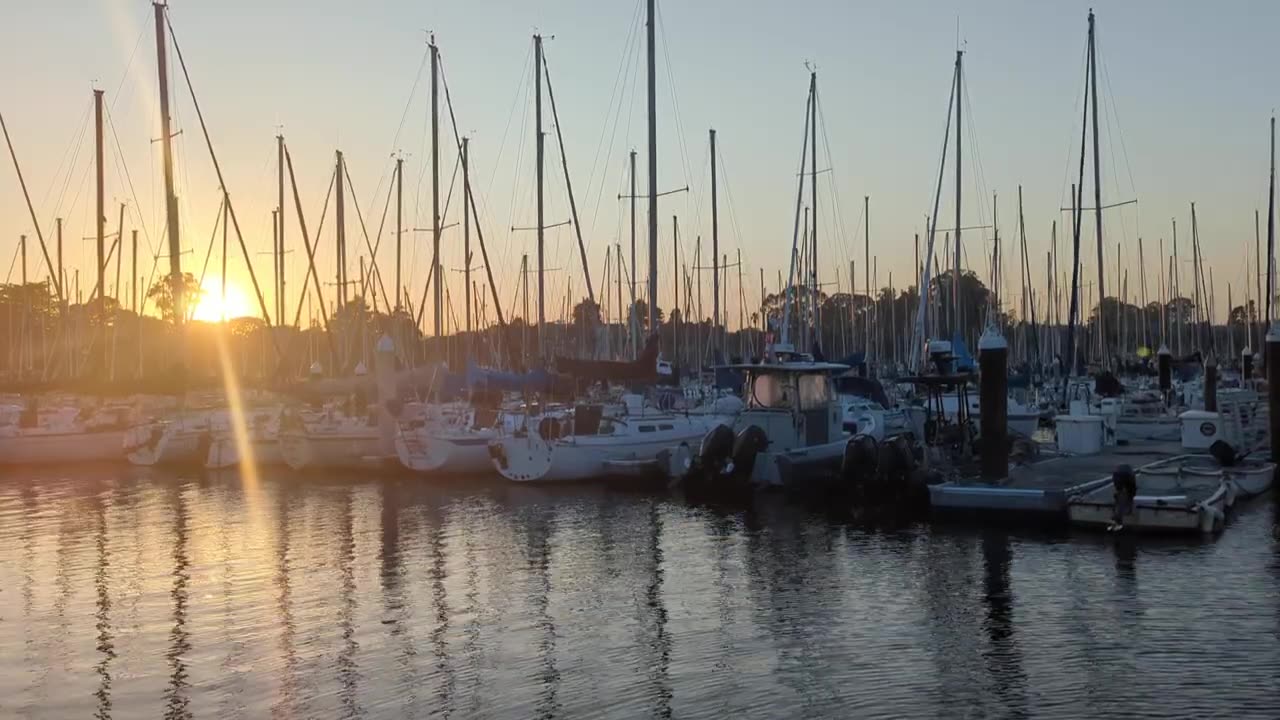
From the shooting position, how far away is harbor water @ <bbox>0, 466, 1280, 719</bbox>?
14.5 meters

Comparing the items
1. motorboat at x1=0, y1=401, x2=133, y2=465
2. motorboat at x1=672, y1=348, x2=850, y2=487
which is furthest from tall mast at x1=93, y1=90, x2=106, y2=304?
motorboat at x1=672, y1=348, x2=850, y2=487

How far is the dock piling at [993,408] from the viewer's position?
29.6 meters

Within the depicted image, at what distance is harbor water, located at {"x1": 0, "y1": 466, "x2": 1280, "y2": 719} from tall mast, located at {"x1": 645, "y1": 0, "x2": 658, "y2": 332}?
1138 centimetres

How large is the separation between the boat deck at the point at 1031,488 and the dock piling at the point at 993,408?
0.43m

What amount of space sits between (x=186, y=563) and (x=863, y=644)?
14.0 metres

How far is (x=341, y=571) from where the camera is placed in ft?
76.9

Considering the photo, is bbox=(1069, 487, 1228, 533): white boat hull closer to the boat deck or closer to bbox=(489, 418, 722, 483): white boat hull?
the boat deck

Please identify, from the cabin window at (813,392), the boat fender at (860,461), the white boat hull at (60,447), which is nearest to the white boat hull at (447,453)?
the cabin window at (813,392)

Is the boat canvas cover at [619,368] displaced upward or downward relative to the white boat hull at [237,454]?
upward

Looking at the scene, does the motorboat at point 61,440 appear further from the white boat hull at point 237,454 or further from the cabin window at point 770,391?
the cabin window at point 770,391

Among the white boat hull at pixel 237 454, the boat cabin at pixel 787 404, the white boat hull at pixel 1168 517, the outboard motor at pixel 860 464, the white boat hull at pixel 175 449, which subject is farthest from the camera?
the white boat hull at pixel 175 449

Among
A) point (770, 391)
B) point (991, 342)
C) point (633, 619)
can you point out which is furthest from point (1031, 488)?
point (633, 619)

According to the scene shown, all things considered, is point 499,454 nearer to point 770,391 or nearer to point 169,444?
point 770,391

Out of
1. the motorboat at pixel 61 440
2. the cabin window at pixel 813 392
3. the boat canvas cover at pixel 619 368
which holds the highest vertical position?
the boat canvas cover at pixel 619 368
